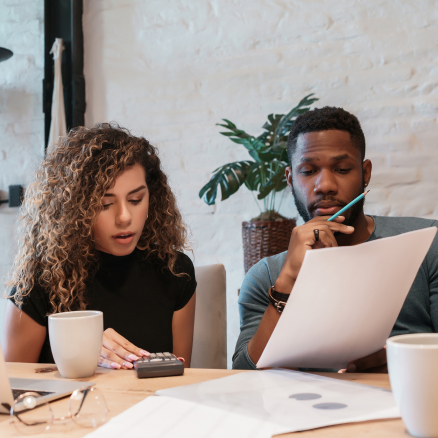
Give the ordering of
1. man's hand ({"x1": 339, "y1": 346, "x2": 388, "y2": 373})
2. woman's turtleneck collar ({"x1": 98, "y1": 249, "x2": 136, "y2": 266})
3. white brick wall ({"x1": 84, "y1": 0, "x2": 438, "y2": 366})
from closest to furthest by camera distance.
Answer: man's hand ({"x1": 339, "y1": 346, "x2": 388, "y2": 373}) < woman's turtleneck collar ({"x1": 98, "y1": 249, "x2": 136, "y2": 266}) < white brick wall ({"x1": 84, "y1": 0, "x2": 438, "y2": 366})

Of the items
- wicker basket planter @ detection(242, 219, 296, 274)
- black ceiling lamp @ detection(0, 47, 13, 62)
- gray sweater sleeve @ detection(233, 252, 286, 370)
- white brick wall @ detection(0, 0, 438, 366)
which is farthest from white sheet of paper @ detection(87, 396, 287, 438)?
black ceiling lamp @ detection(0, 47, 13, 62)

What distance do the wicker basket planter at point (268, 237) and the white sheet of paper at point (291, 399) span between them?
3.91ft

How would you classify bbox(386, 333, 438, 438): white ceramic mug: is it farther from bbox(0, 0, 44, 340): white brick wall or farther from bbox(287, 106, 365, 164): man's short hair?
bbox(0, 0, 44, 340): white brick wall

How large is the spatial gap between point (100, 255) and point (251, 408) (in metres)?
0.74

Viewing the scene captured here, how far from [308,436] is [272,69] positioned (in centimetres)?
204

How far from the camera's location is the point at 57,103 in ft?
8.24

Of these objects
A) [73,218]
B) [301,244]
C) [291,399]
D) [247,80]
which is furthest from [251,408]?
[247,80]

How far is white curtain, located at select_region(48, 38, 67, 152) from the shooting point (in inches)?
97.8

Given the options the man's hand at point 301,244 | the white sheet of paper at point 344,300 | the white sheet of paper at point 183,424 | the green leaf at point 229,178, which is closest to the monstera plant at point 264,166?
the green leaf at point 229,178

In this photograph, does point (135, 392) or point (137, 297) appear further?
point (137, 297)

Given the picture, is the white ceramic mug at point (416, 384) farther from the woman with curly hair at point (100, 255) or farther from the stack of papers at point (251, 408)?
the woman with curly hair at point (100, 255)

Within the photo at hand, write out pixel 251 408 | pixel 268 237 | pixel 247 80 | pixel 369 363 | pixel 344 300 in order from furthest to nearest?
pixel 247 80, pixel 268 237, pixel 369 363, pixel 344 300, pixel 251 408

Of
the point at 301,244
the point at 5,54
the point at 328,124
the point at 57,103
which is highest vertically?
the point at 5,54

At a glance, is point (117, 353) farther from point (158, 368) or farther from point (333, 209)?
point (333, 209)
